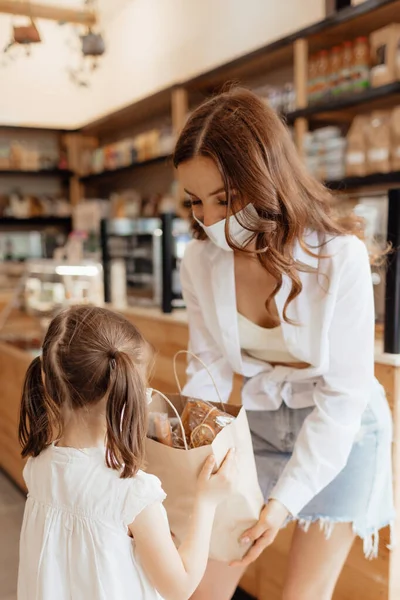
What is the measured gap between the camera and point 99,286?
301 centimetres

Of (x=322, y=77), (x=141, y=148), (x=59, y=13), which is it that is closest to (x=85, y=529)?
(x=322, y=77)

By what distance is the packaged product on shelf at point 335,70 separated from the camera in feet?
10.0

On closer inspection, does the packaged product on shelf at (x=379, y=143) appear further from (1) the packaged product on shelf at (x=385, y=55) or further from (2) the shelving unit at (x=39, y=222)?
(2) the shelving unit at (x=39, y=222)

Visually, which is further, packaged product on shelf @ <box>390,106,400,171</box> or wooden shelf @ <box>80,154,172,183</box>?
wooden shelf @ <box>80,154,172,183</box>

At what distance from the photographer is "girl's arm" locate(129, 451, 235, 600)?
100 centimetres

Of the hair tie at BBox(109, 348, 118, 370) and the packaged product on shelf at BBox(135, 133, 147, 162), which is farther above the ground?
the packaged product on shelf at BBox(135, 133, 147, 162)

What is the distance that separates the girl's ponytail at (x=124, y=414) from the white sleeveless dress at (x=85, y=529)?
3 centimetres

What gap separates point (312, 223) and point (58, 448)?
2.30ft

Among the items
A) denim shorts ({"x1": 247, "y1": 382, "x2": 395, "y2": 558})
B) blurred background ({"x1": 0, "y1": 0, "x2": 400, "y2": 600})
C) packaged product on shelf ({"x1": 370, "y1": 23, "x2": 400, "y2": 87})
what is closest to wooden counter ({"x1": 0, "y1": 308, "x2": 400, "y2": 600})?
blurred background ({"x1": 0, "y1": 0, "x2": 400, "y2": 600})

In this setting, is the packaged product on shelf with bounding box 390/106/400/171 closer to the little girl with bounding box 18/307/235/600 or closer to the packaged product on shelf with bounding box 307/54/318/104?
the packaged product on shelf with bounding box 307/54/318/104

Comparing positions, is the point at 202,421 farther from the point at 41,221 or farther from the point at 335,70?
the point at 41,221

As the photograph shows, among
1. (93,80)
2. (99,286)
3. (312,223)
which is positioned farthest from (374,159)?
(93,80)

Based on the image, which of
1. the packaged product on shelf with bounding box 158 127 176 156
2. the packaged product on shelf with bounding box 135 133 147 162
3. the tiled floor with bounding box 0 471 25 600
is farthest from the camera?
the packaged product on shelf with bounding box 135 133 147 162

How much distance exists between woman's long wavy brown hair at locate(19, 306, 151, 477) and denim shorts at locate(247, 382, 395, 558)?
47 centimetres
